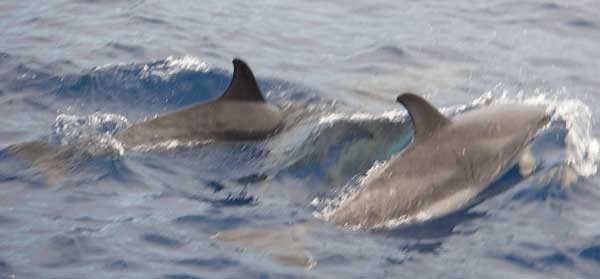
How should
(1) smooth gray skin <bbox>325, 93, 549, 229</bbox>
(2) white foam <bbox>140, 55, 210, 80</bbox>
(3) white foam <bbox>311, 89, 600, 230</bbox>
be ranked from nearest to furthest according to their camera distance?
1. (1) smooth gray skin <bbox>325, 93, 549, 229</bbox>
2. (3) white foam <bbox>311, 89, 600, 230</bbox>
3. (2) white foam <bbox>140, 55, 210, 80</bbox>

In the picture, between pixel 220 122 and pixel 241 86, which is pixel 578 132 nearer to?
pixel 241 86

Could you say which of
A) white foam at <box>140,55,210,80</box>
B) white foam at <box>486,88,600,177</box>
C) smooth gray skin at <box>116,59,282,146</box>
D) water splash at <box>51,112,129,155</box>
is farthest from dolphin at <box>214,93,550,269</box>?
white foam at <box>140,55,210,80</box>

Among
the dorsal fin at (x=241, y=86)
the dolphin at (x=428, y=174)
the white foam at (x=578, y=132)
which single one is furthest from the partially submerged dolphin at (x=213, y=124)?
the white foam at (x=578, y=132)

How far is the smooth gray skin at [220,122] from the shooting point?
12070 mm

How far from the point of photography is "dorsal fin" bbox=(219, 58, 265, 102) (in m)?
12.0

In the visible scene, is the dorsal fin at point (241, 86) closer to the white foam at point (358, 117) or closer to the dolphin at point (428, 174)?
the white foam at point (358, 117)

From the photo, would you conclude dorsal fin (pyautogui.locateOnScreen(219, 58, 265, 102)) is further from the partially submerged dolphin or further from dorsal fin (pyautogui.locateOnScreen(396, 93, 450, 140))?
dorsal fin (pyautogui.locateOnScreen(396, 93, 450, 140))

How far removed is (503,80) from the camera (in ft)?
48.2

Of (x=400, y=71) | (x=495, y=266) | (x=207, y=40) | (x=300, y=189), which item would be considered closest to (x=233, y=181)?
(x=300, y=189)

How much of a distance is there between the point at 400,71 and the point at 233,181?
461cm

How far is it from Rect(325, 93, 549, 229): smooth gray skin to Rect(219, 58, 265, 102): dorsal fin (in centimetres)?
223

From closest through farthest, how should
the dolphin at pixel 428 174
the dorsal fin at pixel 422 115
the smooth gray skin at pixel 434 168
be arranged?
the dolphin at pixel 428 174
the smooth gray skin at pixel 434 168
the dorsal fin at pixel 422 115

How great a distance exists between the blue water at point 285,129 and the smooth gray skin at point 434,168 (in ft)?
0.69

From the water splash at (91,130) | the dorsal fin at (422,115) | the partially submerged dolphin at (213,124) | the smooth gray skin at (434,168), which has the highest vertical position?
the dorsal fin at (422,115)
